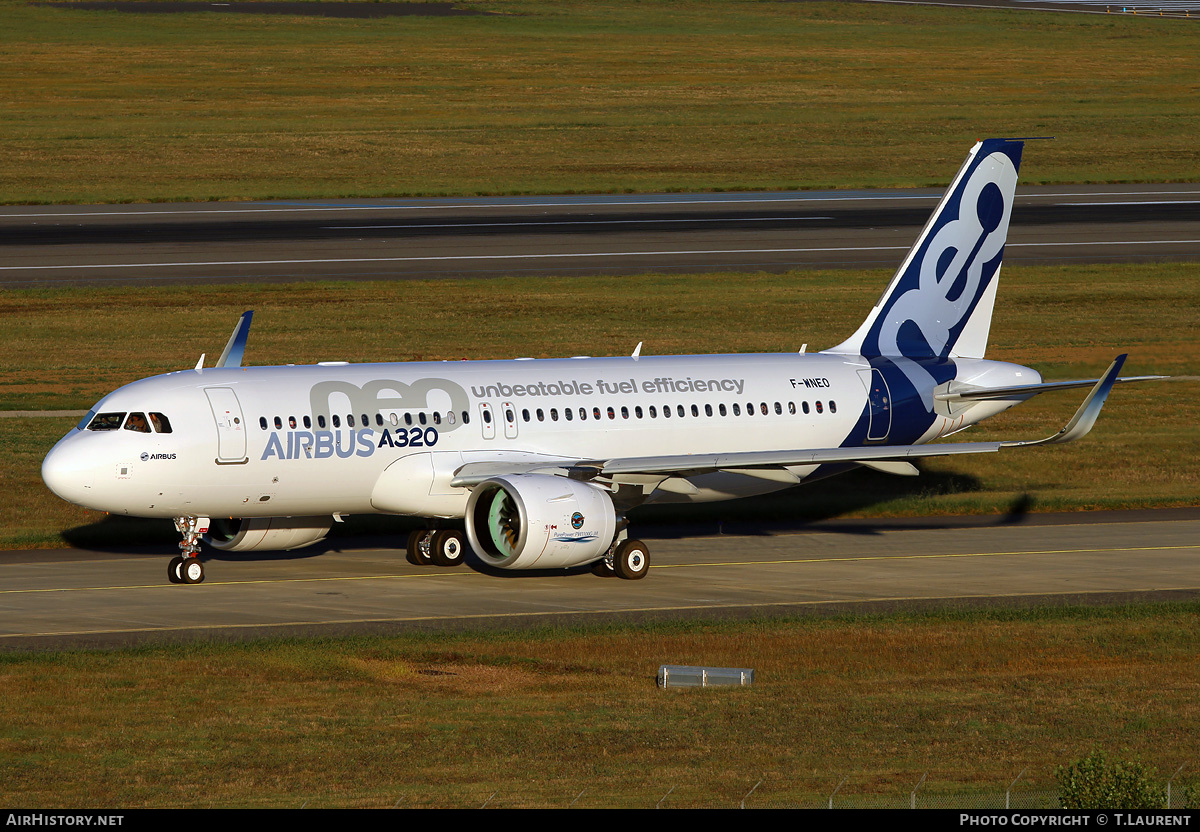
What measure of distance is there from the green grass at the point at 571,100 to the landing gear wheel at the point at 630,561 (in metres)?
71.9

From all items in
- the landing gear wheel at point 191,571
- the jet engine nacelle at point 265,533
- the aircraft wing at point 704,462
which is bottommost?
the landing gear wheel at point 191,571

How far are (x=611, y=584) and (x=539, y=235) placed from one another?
55.2 m

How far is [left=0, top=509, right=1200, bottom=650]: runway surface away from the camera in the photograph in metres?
35.1

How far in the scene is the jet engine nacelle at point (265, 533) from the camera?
1585 inches

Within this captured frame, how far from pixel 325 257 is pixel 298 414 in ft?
162

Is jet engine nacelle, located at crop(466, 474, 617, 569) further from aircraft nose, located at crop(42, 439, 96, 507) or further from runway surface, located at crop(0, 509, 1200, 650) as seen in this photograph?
aircraft nose, located at crop(42, 439, 96, 507)

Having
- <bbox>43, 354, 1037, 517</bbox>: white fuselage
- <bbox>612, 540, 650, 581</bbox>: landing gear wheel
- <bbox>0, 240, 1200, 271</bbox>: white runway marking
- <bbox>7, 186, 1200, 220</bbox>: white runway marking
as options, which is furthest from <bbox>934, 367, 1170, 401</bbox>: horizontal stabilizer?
<bbox>7, 186, 1200, 220</bbox>: white runway marking

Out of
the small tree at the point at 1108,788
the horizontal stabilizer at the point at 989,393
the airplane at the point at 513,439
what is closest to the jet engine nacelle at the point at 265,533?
the airplane at the point at 513,439

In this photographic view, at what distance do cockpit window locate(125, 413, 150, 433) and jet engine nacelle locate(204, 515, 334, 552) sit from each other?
377cm

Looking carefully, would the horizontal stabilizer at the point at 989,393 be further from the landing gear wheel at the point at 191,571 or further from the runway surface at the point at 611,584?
the landing gear wheel at the point at 191,571
